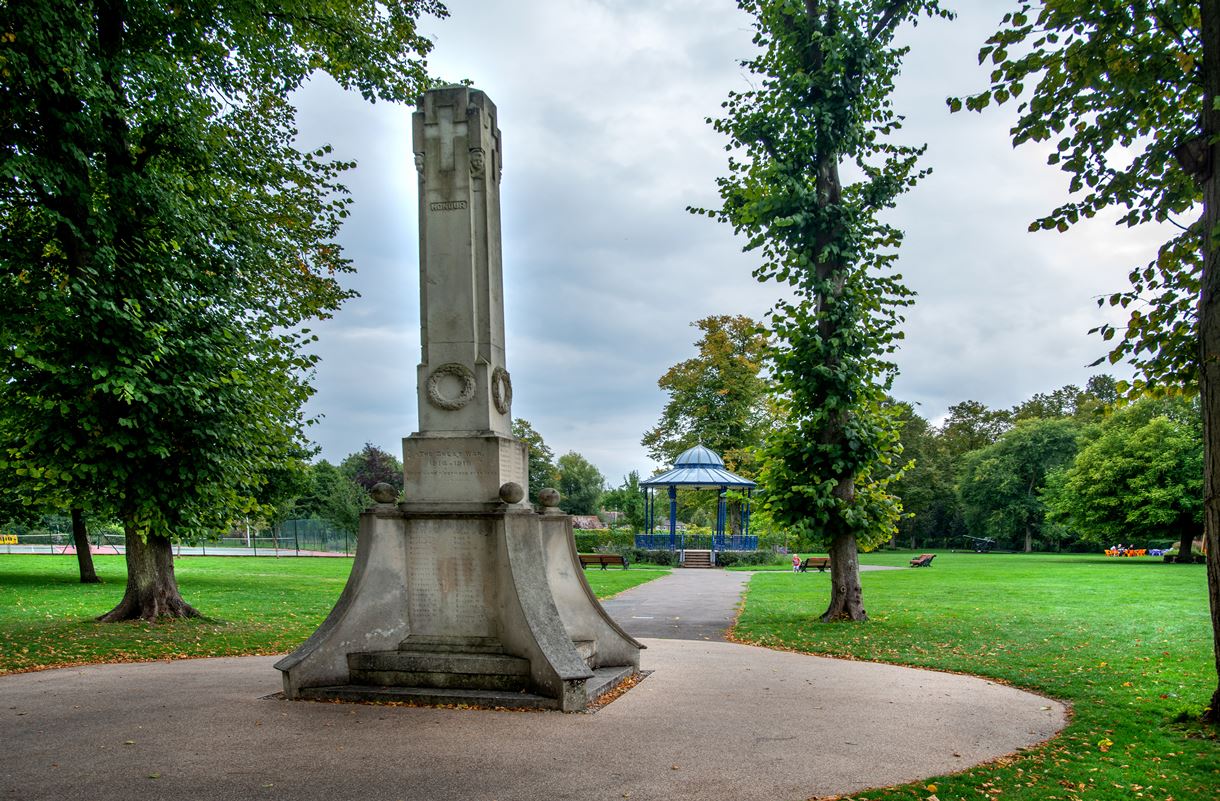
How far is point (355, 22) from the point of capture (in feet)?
54.2

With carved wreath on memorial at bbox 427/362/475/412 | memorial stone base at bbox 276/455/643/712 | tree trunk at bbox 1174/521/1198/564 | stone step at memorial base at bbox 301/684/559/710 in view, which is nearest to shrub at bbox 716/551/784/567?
tree trunk at bbox 1174/521/1198/564

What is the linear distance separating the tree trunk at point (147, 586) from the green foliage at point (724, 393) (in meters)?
38.3

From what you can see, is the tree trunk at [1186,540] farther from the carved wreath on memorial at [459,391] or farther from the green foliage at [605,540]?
the carved wreath on memorial at [459,391]

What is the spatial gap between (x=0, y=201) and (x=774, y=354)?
12.6 m

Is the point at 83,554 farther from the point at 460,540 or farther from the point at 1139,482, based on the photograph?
the point at 1139,482

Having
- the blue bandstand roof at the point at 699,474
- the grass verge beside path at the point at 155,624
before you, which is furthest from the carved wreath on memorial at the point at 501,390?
the blue bandstand roof at the point at 699,474

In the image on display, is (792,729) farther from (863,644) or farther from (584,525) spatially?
(584,525)

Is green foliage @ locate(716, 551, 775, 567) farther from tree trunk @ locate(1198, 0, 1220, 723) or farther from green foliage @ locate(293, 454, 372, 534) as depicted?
tree trunk @ locate(1198, 0, 1220, 723)

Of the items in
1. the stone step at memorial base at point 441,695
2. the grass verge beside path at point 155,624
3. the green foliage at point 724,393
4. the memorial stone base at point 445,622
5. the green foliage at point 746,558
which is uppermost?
the green foliage at point 724,393

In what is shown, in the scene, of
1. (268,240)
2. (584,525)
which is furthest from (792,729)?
(584,525)

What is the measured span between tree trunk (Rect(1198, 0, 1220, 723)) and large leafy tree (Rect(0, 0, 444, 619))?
12.6 m

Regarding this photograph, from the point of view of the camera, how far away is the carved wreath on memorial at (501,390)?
926cm

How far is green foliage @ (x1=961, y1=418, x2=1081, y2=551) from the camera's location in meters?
66.6

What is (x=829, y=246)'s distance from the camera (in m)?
15.1
